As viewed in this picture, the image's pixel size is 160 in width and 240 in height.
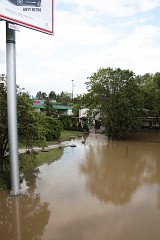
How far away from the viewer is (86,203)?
→ 1056cm

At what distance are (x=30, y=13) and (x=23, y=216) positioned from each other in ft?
26.6

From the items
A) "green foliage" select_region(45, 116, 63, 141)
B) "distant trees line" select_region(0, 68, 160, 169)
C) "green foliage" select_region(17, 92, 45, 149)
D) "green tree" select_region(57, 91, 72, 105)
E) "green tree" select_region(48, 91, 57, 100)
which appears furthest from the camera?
"green tree" select_region(48, 91, 57, 100)

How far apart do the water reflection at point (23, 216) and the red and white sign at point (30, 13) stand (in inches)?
285

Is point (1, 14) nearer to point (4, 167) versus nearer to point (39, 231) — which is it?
point (4, 167)

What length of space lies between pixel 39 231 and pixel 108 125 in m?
20.6

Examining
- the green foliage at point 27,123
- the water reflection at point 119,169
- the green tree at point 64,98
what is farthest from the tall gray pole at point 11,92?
the green tree at point 64,98

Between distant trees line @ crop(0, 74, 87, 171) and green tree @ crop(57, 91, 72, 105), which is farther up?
green tree @ crop(57, 91, 72, 105)

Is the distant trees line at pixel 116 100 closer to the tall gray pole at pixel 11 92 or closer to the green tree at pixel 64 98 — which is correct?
the tall gray pole at pixel 11 92

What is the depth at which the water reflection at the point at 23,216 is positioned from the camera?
27.0 feet

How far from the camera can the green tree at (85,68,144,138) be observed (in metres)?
27.5

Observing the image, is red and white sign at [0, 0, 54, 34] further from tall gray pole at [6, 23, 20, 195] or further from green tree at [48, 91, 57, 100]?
green tree at [48, 91, 57, 100]

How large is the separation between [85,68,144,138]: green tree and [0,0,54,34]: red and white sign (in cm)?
1697

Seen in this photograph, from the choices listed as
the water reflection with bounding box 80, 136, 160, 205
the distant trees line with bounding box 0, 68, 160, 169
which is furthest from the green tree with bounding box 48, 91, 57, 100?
the water reflection with bounding box 80, 136, 160, 205

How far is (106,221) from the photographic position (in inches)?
350
